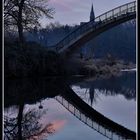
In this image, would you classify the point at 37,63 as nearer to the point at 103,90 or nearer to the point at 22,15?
the point at 22,15

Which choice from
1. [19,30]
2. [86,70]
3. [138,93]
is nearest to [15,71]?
[19,30]

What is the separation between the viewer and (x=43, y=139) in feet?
7.52

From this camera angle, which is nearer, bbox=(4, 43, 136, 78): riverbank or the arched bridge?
bbox=(4, 43, 136, 78): riverbank

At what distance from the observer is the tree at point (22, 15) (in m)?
9.62

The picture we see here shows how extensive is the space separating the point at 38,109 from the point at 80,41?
36.2 feet

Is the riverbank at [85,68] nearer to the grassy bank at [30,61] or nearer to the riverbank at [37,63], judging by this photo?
the riverbank at [37,63]

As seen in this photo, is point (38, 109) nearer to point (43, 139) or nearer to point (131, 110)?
point (131, 110)

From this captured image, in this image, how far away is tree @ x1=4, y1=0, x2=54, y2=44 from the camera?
9625 mm

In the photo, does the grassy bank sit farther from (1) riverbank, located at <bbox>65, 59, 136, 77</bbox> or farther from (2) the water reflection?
(2) the water reflection

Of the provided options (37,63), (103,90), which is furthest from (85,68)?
(103,90)

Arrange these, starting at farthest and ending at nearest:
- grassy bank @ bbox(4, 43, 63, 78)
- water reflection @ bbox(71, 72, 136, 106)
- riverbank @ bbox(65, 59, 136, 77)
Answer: riverbank @ bbox(65, 59, 136, 77) → grassy bank @ bbox(4, 43, 63, 78) → water reflection @ bbox(71, 72, 136, 106)

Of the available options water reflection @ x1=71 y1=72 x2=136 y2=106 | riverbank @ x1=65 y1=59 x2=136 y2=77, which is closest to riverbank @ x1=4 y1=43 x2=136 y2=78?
riverbank @ x1=65 y1=59 x2=136 y2=77

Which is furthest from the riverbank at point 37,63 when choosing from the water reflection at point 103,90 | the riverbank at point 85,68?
the water reflection at point 103,90

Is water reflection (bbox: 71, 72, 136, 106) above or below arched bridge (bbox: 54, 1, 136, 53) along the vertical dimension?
below
